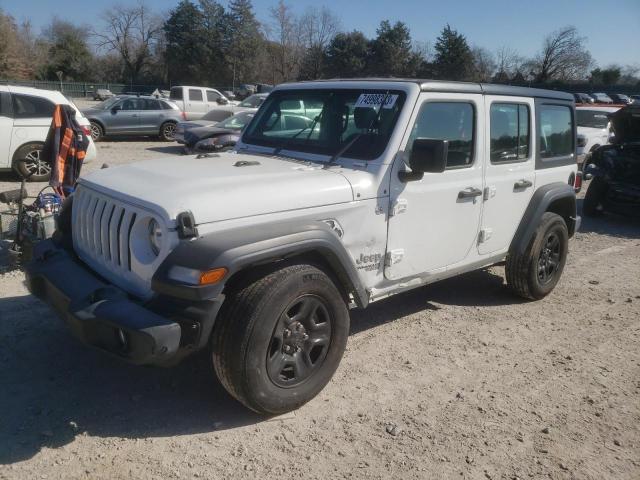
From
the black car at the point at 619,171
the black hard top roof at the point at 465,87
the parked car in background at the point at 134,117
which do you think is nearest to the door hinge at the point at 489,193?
the black hard top roof at the point at 465,87

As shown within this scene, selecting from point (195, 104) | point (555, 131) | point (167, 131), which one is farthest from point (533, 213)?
point (195, 104)

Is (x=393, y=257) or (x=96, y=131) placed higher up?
(x=96, y=131)

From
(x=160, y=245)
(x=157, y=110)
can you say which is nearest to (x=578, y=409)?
(x=160, y=245)

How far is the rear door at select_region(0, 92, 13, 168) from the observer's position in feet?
33.0

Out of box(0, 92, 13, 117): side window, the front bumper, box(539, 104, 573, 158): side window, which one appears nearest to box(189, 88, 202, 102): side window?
box(0, 92, 13, 117): side window

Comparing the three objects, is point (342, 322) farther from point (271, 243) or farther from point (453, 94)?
point (453, 94)

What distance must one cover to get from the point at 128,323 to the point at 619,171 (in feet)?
30.5

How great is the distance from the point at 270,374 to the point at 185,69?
204ft

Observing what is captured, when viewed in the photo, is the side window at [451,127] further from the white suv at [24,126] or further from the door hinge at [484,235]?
the white suv at [24,126]

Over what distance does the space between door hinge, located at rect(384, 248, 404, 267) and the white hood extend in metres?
0.58

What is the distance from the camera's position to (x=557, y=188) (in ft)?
17.2

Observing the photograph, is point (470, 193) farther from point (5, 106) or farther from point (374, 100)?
point (5, 106)

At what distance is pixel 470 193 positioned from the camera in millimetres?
4297

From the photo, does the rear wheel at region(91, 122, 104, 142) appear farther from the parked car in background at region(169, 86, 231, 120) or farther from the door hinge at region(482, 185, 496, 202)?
the door hinge at region(482, 185, 496, 202)
